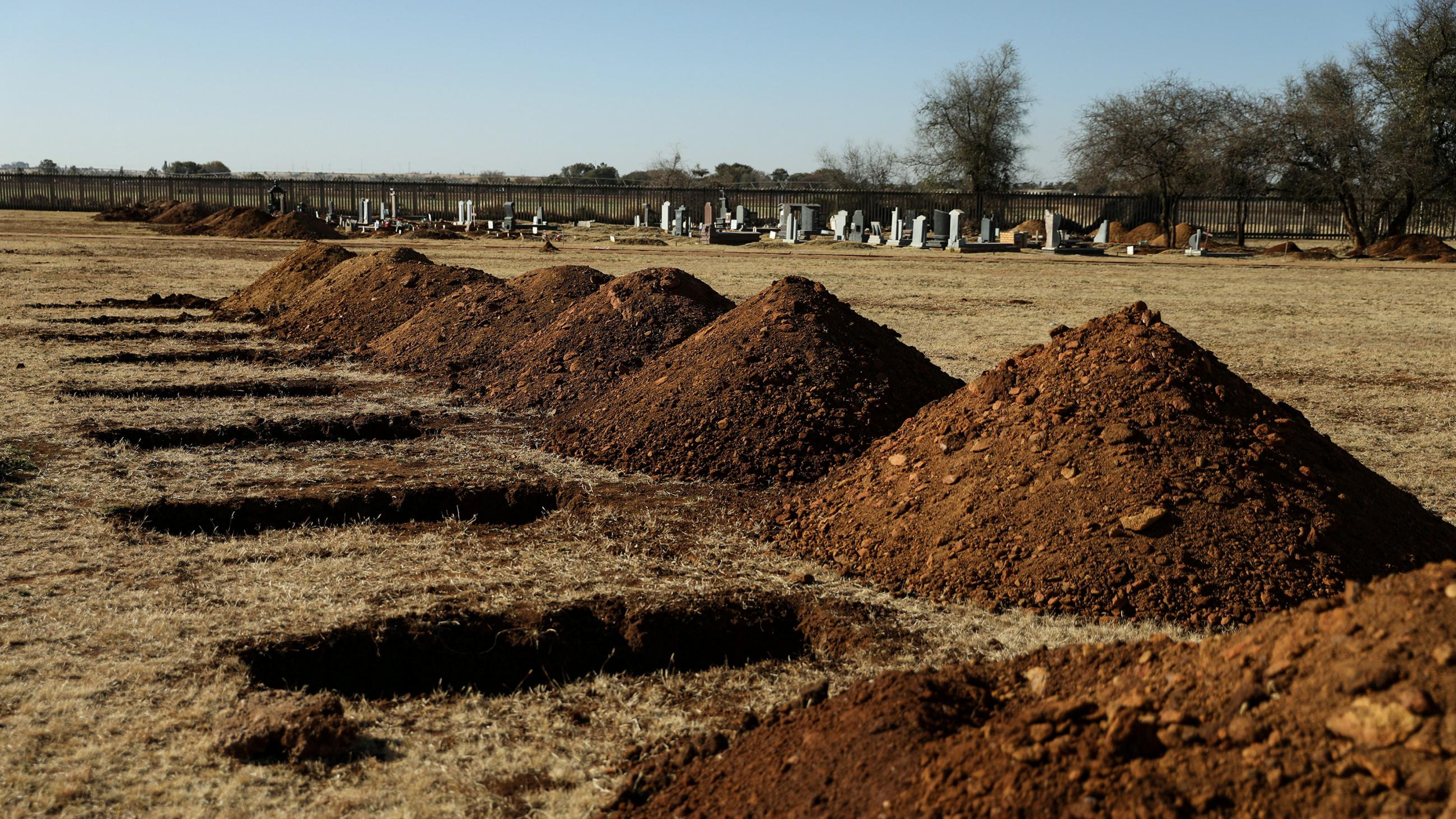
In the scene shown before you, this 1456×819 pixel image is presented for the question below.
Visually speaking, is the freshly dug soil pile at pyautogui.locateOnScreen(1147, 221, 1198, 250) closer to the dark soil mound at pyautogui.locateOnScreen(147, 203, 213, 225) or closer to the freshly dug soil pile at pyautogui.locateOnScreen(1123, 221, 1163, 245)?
the freshly dug soil pile at pyautogui.locateOnScreen(1123, 221, 1163, 245)

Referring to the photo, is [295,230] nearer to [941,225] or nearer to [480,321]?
[941,225]

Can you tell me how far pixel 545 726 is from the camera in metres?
4.12

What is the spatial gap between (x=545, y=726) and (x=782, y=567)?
6.53 ft

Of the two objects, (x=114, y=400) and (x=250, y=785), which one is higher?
(x=114, y=400)

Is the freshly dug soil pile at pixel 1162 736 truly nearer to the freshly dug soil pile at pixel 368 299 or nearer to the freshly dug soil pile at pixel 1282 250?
the freshly dug soil pile at pixel 368 299

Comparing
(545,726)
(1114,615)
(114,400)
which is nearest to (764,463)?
(1114,615)

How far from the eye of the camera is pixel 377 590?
208 inches

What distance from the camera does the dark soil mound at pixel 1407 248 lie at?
36.3 meters

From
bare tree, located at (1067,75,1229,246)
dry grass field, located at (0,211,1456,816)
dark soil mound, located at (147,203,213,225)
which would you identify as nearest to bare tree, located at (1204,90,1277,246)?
bare tree, located at (1067,75,1229,246)

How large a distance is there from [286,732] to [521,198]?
182ft

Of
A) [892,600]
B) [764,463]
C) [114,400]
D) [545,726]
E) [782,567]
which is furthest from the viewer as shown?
[114,400]

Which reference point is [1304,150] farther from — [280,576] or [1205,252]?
[280,576]

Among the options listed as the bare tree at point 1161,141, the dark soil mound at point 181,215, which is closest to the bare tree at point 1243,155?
the bare tree at point 1161,141

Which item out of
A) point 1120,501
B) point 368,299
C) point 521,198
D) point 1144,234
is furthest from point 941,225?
point 1120,501
